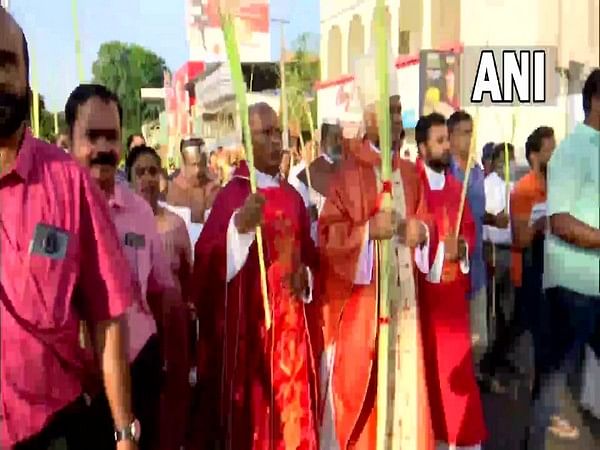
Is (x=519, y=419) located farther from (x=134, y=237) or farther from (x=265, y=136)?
(x=134, y=237)

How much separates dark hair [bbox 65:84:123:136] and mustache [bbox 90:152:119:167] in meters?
0.10

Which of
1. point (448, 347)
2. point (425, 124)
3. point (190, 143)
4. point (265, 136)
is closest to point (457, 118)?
point (425, 124)

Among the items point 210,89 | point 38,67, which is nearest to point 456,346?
point 210,89

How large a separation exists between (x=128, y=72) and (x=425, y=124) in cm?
103

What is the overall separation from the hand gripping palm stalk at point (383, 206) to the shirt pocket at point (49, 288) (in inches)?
56.4

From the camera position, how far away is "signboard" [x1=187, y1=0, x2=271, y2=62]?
10.5 ft

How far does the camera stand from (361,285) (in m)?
3.38

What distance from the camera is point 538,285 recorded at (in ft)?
14.2

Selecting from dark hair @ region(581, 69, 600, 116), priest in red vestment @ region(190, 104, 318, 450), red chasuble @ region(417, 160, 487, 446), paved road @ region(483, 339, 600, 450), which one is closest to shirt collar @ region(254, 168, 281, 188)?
priest in red vestment @ region(190, 104, 318, 450)

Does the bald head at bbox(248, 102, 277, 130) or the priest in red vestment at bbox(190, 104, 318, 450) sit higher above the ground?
the bald head at bbox(248, 102, 277, 130)

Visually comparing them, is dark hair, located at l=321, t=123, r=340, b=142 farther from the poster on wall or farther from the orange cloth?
the orange cloth

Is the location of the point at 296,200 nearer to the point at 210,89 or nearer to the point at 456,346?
the point at 210,89

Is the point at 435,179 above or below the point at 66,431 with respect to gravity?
above

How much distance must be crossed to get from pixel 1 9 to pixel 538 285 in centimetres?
289
